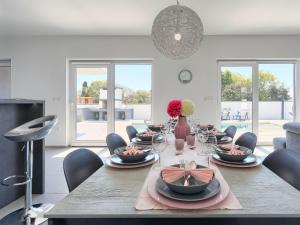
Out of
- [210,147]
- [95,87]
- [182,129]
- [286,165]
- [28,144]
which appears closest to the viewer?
[286,165]

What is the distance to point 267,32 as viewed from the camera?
4.93 m

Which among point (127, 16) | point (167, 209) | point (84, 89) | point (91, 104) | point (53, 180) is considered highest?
point (127, 16)

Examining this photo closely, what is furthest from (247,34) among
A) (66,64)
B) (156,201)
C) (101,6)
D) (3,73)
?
(3,73)

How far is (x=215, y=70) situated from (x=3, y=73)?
17.3 feet

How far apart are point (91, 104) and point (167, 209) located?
197 inches

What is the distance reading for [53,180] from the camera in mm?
3227

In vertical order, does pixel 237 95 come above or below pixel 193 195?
above

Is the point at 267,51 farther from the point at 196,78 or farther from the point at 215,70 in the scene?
the point at 196,78

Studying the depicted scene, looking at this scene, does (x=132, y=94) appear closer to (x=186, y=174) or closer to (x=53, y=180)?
(x=53, y=180)

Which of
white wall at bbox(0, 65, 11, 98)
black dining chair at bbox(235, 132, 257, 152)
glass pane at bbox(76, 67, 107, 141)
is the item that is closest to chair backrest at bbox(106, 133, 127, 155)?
black dining chair at bbox(235, 132, 257, 152)

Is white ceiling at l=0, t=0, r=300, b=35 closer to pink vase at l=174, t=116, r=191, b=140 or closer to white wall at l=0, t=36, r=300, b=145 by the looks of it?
white wall at l=0, t=36, r=300, b=145

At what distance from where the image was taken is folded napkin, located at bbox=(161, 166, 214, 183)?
1.01 meters

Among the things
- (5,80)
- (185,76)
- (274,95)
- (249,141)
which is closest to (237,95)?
(274,95)

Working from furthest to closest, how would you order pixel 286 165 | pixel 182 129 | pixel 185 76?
pixel 185 76, pixel 182 129, pixel 286 165
